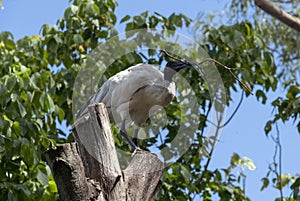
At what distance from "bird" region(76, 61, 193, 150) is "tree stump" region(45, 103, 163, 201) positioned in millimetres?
1150

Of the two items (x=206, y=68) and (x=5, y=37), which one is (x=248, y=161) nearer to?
→ (x=206, y=68)

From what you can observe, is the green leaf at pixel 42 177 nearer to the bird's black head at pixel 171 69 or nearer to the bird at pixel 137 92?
the bird at pixel 137 92

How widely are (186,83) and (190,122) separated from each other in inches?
18.0

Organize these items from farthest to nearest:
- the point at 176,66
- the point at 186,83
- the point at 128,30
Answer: the point at 128,30 → the point at 186,83 → the point at 176,66

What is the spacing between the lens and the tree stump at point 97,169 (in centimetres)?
425

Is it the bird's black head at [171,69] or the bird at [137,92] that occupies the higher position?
the bird's black head at [171,69]

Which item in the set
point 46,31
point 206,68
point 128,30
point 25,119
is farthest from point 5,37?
point 206,68

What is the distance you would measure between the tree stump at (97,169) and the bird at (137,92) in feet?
3.77

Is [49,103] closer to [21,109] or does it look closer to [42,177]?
[21,109]

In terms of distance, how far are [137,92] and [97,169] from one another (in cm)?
154

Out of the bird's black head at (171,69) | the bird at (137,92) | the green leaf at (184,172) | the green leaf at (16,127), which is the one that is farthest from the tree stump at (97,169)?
the green leaf at (184,172)

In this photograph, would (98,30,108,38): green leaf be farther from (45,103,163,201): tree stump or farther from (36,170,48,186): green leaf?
(45,103,163,201): tree stump

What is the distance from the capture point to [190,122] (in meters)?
7.48

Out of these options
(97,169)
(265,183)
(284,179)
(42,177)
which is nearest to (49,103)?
(42,177)
